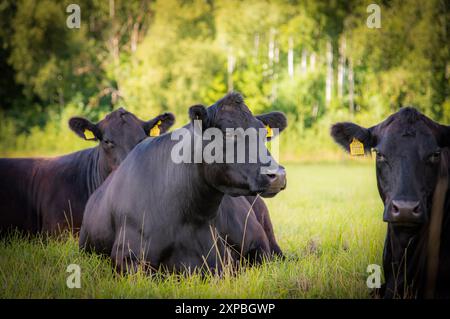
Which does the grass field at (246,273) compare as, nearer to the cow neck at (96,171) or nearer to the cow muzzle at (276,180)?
the cow muzzle at (276,180)

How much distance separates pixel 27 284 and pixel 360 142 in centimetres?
336

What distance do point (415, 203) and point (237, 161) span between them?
5.31 feet

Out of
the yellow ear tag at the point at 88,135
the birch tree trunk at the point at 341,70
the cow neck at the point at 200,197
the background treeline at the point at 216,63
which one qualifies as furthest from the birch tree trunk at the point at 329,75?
the cow neck at the point at 200,197

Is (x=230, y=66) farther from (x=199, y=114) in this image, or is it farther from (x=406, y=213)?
(x=406, y=213)

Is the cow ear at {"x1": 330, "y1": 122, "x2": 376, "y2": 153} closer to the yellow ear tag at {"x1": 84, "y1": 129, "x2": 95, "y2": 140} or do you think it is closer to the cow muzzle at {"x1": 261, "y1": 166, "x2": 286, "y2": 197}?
the cow muzzle at {"x1": 261, "y1": 166, "x2": 286, "y2": 197}

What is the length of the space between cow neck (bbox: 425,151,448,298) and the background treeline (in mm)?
23568

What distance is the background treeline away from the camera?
29.0 metres

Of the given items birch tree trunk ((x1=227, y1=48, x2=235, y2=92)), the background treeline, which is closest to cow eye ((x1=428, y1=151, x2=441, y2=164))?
the background treeline

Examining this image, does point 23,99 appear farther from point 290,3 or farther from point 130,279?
point 130,279

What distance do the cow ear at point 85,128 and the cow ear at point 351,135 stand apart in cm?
434

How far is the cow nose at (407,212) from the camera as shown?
4379 mm

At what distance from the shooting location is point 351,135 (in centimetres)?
530
